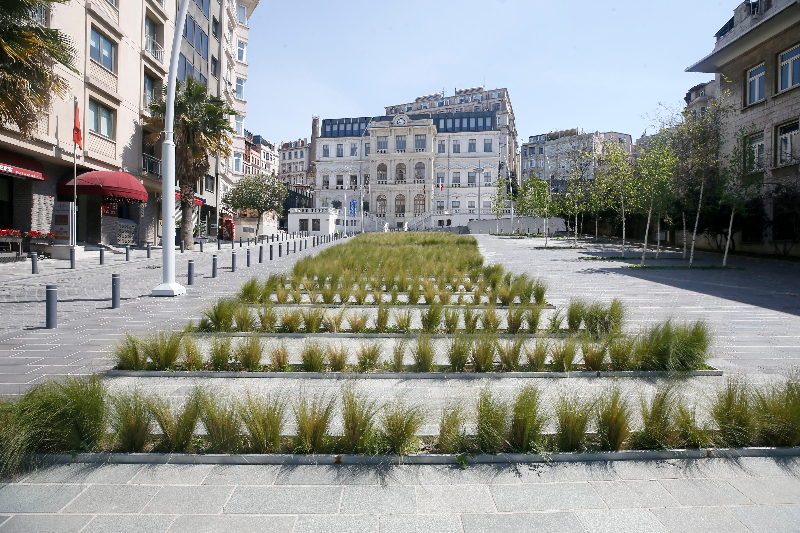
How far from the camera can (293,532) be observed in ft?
10.3

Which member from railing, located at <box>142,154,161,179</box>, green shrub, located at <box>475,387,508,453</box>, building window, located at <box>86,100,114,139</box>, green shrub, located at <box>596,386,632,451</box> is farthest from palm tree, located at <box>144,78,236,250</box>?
green shrub, located at <box>596,386,632,451</box>

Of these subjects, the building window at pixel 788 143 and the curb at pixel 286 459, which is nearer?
the curb at pixel 286 459

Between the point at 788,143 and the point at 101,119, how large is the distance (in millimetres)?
34078

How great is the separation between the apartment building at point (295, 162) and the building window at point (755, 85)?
117 metres

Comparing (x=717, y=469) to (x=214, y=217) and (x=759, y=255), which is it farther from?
(x=214, y=217)

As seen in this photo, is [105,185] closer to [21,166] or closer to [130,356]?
[21,166]

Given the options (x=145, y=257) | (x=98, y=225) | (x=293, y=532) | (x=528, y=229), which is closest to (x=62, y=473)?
(x=293, y=532)

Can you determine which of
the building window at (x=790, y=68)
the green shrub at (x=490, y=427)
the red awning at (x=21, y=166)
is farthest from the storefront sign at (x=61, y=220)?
the building window at (x=790, y=68)

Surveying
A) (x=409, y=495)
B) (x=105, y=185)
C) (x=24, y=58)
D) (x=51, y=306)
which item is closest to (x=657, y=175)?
(x=51, y=306)

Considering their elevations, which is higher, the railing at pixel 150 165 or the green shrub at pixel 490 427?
the railing at pixel 150 165

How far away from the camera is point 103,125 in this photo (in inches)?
1097

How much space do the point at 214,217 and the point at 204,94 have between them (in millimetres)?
23387

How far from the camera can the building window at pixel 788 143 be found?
84.7 feet

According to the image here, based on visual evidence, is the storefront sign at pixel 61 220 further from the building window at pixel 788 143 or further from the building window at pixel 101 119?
the building window at pixel 788 143
